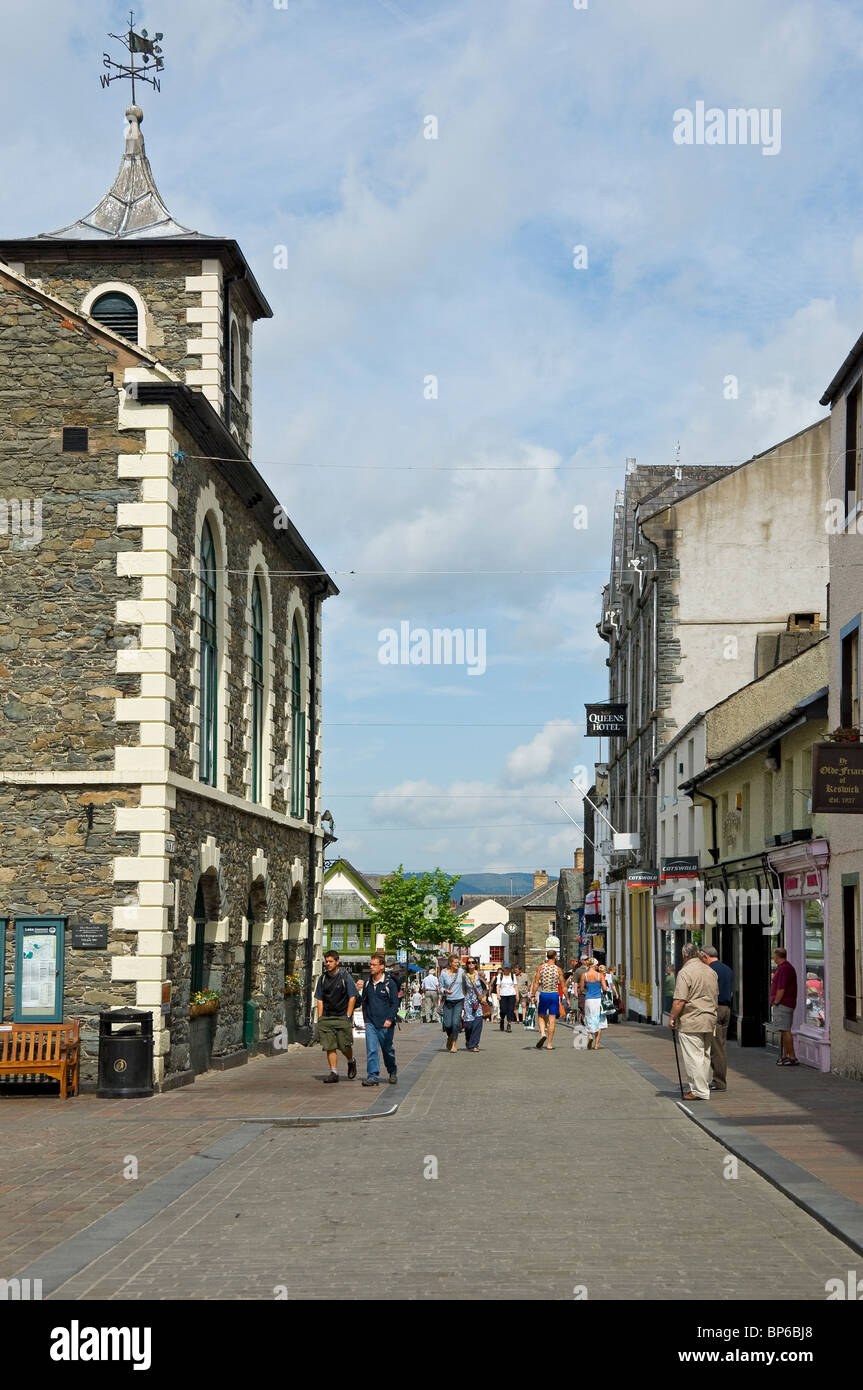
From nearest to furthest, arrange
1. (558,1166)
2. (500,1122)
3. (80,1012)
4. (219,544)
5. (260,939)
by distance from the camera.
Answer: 1. (558,1166)
2. (500,1122)
3. (80,1012)
4. (219,544)
5. (260,939)

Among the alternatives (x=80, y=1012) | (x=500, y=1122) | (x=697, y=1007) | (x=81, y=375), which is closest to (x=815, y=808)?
(x=697, y=1007)

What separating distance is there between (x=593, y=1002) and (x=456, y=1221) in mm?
19185

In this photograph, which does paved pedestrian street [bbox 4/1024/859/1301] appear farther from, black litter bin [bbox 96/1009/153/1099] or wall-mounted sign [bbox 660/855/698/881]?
wall-mounted sign [bbox 660/855/698/881]

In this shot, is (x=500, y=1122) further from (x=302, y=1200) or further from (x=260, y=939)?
(x=260, y=939)

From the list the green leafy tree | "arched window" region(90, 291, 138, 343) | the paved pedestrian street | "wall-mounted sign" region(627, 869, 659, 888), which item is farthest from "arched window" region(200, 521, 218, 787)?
the green leafy tree

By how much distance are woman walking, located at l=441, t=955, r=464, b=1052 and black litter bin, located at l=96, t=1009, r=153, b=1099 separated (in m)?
9.65

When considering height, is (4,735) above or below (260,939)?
above

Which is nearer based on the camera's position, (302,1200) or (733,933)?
(302,1200)

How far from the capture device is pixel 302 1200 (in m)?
10.8

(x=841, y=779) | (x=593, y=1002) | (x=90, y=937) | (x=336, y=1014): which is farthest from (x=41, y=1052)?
(x=593, y=1002)

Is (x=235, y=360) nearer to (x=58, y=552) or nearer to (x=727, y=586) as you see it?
(x=58, y=552)

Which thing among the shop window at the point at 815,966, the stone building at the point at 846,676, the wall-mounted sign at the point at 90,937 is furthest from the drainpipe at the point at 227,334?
the shop window at the point at 815,966

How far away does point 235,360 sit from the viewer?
93.1ft

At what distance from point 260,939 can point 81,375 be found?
10719mm
